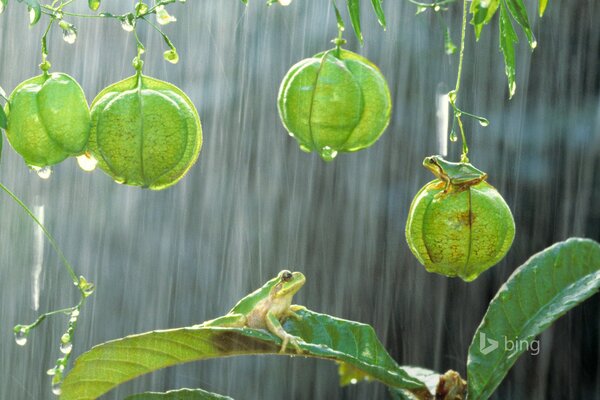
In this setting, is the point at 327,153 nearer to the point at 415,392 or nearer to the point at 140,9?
the point at 140,9

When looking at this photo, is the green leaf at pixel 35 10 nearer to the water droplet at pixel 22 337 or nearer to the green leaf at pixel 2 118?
the green leaf at pixel 2 118

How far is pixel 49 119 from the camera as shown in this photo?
99 centimetres

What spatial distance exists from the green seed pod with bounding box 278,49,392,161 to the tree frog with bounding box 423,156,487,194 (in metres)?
0.10

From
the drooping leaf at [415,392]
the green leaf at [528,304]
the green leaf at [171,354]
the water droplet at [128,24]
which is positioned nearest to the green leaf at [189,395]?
the green leaf at [171,354]

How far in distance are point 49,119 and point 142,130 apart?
10 cm

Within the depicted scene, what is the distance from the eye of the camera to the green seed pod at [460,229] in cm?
107

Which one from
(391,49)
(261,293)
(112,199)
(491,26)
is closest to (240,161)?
(112,199)

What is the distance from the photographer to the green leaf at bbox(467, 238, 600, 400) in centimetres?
126

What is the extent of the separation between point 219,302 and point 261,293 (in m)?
2.41

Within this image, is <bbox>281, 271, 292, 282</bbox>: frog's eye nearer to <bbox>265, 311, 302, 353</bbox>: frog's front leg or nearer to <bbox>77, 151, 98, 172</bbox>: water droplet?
<bbox>265, 311, 302, 353</bbox>: frog's front leg

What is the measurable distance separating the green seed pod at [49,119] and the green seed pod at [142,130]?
0.06ft

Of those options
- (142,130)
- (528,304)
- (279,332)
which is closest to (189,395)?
(279,332)

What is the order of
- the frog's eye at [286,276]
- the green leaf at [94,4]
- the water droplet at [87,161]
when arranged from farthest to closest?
1. the frog's eye at [286,276]
2. the water droplet at [87,161]
3. the green leaf at [94,4]

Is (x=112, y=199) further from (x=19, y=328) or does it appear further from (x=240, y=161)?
(x=19, y=328)
